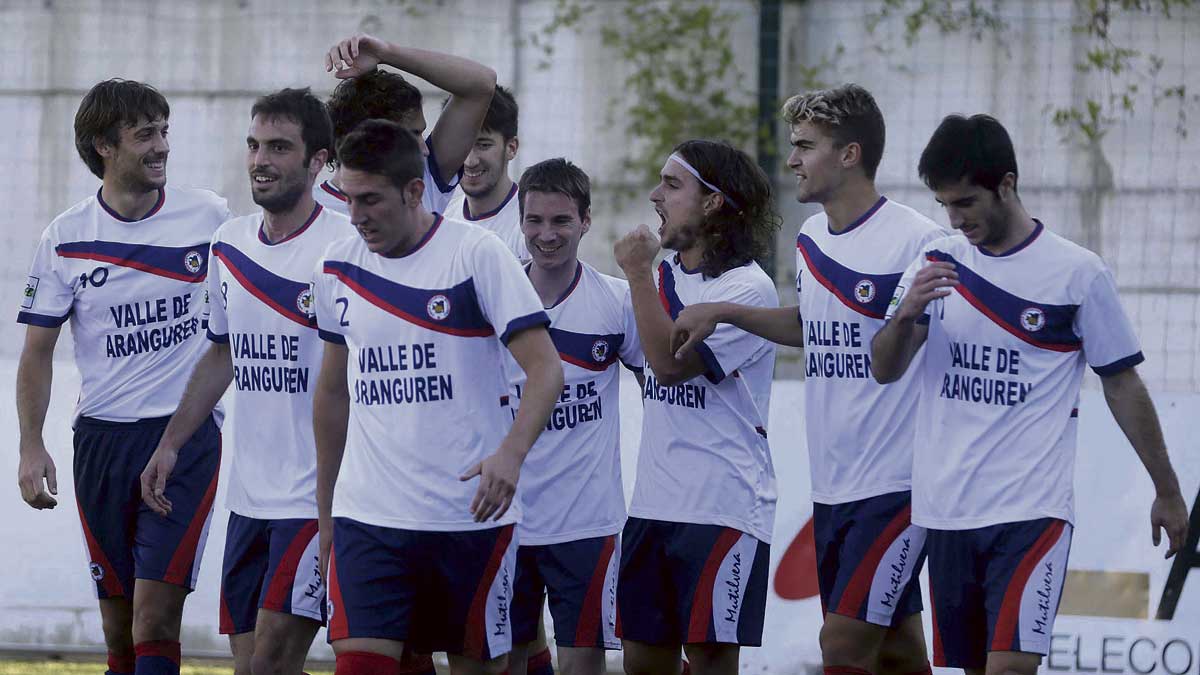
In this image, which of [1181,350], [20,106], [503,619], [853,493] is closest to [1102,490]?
[1181,350]

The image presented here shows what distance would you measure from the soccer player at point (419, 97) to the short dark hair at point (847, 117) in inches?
39.8

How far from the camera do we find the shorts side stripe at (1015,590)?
4719mm

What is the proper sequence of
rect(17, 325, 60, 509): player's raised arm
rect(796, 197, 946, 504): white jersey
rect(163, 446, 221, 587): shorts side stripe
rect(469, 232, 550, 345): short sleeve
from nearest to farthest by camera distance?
rect(469, 232, 550, 345): short sleeve, rect(796, 197, 946, 504): white jersey, rect(163, 446, 221, 587): shorts side stripe, rect(17, 325, 60, 509): player's raised arm

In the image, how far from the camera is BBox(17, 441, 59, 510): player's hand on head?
228 inches

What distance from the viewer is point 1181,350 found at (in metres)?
8.40

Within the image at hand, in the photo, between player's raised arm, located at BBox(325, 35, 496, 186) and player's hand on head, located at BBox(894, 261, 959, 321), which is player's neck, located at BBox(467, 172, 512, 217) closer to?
player's raised arm, located at BBox(325, 35, 496, 186)

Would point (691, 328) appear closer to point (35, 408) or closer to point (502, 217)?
point (502, 217)

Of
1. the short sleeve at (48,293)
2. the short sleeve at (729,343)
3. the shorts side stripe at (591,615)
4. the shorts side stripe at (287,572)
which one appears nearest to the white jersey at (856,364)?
the short sleeve at (729,343)

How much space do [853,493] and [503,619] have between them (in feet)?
4.16

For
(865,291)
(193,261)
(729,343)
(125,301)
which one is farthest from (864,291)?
(125,301)

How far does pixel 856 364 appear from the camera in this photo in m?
5.27

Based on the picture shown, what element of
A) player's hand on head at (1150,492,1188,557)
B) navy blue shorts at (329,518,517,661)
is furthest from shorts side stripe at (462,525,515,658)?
player's hand on head at (1150,492,1188,557)

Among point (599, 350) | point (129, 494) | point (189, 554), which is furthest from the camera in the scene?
point (129, 494)

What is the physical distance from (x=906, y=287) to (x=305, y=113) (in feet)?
6.32
